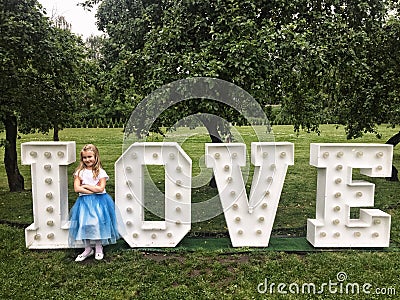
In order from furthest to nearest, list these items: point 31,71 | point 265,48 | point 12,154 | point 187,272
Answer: point 12,154 < point 31,71 < point 265,48 < point 187,272

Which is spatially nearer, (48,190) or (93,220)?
(93,220)

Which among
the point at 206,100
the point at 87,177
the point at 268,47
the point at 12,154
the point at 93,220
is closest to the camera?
the point at 93,220

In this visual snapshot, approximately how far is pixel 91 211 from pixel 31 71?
4.10m

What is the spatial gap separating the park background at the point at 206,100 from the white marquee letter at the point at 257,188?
26cm

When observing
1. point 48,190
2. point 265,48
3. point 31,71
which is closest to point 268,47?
point 265,48

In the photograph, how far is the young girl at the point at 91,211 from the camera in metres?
4.91

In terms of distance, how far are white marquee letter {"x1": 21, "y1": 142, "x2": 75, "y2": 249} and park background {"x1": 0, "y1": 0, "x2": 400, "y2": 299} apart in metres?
0.20

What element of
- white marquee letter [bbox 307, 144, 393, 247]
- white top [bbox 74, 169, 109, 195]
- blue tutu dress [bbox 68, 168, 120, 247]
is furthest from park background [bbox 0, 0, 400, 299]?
white top [bbox 74, 169, 109, 195]

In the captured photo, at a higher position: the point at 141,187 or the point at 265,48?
the point at 265,48

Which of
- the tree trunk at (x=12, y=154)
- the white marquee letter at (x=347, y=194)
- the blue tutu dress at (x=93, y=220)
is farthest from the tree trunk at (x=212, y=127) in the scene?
the tree trunk at (x=12, y=154)

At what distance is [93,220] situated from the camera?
4.90 metres

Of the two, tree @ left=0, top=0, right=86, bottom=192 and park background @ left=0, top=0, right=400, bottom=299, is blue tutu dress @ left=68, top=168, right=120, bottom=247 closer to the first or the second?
park background @ left=0, top=0, right=400, bottom=299

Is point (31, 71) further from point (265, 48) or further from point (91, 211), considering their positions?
point (265, 48)

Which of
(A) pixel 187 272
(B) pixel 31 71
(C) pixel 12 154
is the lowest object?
(A) pixel 187 272
